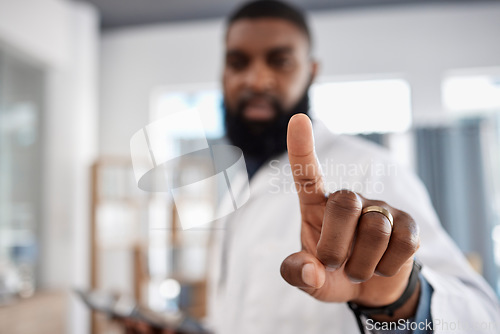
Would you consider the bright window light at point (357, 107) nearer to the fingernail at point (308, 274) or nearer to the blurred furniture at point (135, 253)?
the fingernail at point (308, 274)

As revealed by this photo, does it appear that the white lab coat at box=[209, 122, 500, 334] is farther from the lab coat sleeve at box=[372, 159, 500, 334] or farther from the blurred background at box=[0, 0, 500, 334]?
the blurred background at box=[0, 0, 500, 334]

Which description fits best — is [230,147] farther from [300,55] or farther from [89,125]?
[89,125]

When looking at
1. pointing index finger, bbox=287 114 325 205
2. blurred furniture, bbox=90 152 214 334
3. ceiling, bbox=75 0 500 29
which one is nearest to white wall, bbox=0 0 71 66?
ceiling, bbox=75 0 500 29

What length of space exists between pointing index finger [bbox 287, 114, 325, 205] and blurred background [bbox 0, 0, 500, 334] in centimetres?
122

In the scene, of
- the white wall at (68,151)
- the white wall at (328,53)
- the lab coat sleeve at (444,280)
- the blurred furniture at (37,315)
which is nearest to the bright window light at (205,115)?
the lab coat sleeve at (444,280)

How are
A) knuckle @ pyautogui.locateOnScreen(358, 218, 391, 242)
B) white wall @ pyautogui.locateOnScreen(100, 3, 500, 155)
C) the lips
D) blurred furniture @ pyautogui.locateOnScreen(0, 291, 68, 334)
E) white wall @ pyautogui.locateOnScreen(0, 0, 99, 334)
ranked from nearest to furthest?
knuckle @ pyautogui.locateOnScreen(358, 218, 391, 242)
the lips
blurred furniture @ pyautogui.locateOnScreen(0, 291, 68, 334)
white wall @ pyautogui.locateOnScreen(100, 3, 500, 155)
white wall @ pyautogui.locateOnScreen(0, 0, 99, 334)

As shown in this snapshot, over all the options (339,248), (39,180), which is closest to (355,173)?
(339,248)

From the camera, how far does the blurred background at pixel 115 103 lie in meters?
1.42

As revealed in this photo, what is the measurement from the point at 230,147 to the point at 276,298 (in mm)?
103

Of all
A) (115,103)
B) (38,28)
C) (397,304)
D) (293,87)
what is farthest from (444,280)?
(115,103)

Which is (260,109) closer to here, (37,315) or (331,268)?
(331,268)

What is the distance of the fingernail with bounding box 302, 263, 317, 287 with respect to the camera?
14 cm

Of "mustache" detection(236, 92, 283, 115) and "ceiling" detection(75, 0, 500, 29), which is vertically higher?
"ceiling" detection(75, 0, 500, 29)

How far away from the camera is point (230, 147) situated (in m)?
0.23
